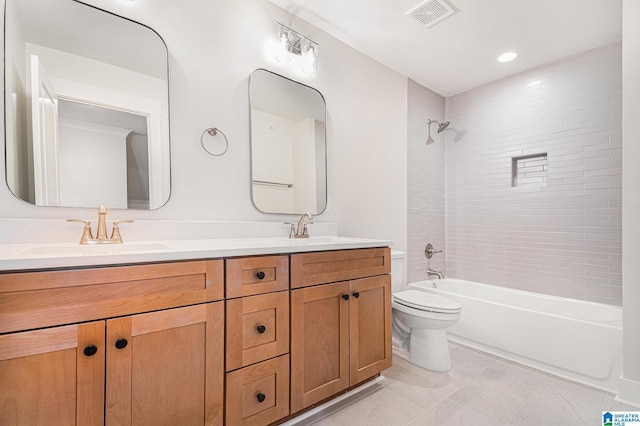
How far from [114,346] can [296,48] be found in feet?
6.53

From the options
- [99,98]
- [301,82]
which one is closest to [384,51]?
[301,82]

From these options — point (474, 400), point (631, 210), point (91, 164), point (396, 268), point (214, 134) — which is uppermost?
point (214, 134)

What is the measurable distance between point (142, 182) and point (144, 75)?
552mm

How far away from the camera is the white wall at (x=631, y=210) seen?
1.68 meters

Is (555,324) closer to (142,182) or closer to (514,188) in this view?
(514,188)

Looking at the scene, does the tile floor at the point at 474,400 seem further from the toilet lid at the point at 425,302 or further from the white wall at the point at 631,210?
the toilet lid at the point at 425,302

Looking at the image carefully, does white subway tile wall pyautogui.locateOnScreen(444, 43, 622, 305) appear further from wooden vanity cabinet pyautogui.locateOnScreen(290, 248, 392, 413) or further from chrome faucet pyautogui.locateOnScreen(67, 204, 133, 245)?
chrome faucet pyautogui.locateOnScreen(67, 204, 133, 245)

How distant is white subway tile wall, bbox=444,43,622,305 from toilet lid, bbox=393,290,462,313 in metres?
0.72

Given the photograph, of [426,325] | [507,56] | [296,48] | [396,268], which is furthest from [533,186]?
[296,48]

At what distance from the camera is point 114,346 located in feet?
3.05

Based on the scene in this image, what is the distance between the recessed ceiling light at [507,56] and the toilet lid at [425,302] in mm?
2140

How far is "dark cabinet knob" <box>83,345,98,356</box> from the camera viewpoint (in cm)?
89

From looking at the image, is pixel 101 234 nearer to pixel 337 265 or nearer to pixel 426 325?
pixel 337 265

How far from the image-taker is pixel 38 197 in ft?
4.17
